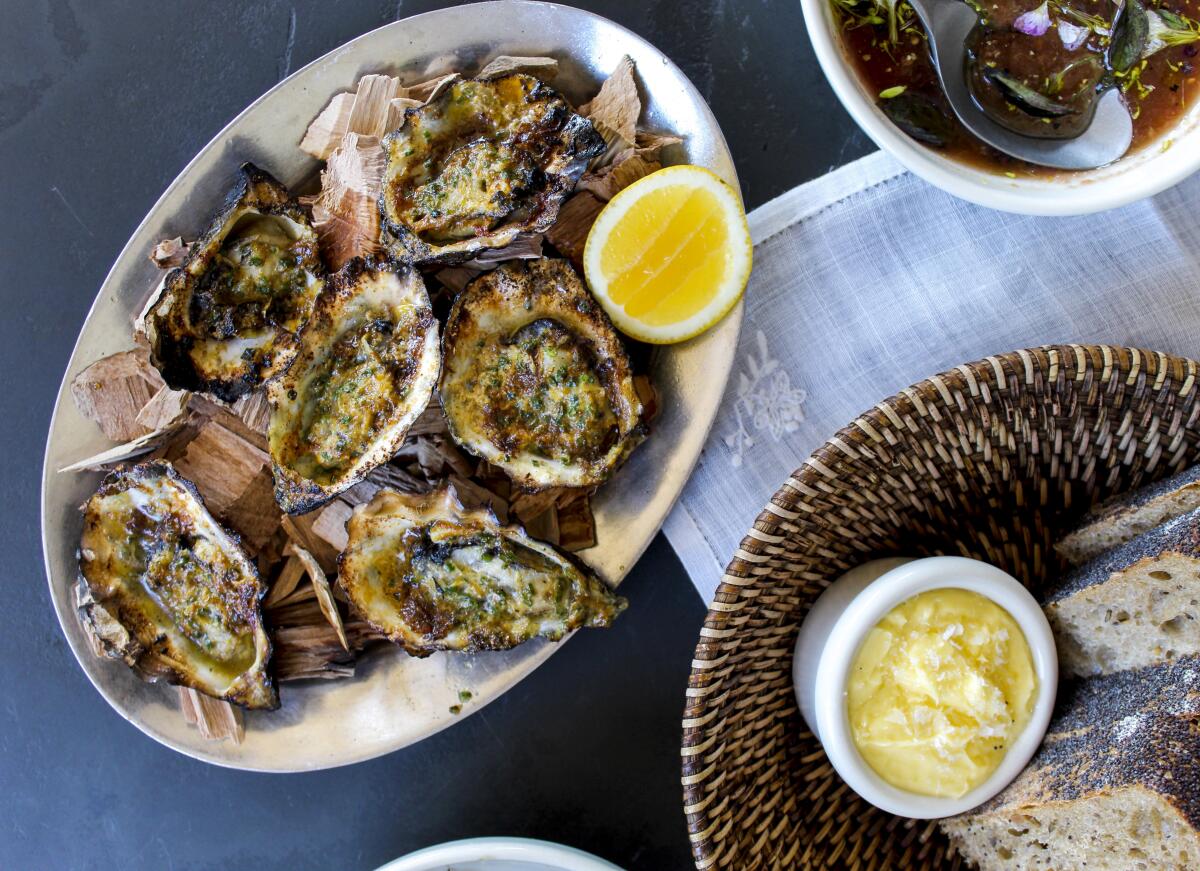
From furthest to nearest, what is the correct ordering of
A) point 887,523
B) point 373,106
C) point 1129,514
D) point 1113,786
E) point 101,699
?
point 101,699
point 373,106
point 887,523
point 1129,514
point 1113,786

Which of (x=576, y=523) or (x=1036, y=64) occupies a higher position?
(x=1036, y=64)

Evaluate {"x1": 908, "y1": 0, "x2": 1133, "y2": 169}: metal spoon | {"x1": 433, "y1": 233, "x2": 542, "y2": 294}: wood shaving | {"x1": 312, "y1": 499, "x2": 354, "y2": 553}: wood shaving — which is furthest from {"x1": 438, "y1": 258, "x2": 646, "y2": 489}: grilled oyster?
{"x1": 908, "y1": 0, "x2": 1133, "y2": 169}: metal spoon

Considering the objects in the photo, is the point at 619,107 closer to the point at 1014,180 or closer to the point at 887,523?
the point at 1014,180

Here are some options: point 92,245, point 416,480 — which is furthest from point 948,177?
point 92,245

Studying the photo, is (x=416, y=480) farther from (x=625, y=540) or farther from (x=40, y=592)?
(x=40, y=592)

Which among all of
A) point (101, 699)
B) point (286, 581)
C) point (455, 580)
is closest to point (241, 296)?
point (286, 581)
